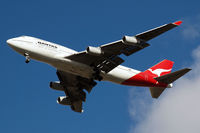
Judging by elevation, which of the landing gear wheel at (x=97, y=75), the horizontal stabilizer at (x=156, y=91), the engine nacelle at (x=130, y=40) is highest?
the engine nacelle at (x=130, y=40)

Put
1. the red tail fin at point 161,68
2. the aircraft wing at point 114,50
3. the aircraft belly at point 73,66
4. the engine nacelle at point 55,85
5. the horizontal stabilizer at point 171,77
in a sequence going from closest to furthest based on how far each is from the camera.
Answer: the aircraft wing at point 114,50
the aircraft belly at point 73,66
the horizontal stabilizer at point 171,77
the red tail fin at point 161,68
the engine nacelle at point 55,85

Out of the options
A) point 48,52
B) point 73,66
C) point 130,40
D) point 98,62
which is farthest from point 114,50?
point 48,52

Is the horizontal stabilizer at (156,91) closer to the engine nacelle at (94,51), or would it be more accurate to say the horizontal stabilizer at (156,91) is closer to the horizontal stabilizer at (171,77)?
the horizontal stabilizer at (171,77)

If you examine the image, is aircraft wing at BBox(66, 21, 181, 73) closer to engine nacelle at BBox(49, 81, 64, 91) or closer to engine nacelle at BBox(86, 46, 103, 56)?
engine nacelle at BBox(86, 46, 103, 56)

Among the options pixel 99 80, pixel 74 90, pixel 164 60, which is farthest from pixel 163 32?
pixel 74 90

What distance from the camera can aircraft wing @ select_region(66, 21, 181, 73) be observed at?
154 ft

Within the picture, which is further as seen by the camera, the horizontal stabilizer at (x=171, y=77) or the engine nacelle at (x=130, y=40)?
the horizontal stabilizer at (x=171, y=77)

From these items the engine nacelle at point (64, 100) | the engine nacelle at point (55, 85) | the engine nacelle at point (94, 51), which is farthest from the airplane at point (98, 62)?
the engine nacelle at point (64, 100)

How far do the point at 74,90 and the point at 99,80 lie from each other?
26.3ft

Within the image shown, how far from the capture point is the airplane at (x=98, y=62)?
1932 inches

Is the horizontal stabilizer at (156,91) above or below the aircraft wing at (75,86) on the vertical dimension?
A: below

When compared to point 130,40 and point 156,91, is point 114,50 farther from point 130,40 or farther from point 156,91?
point 156,91

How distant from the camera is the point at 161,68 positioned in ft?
199

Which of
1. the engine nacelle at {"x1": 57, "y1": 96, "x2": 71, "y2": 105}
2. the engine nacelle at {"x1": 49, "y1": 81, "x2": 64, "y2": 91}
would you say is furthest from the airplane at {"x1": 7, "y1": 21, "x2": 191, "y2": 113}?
the engine nacelle at {"x1": 57, "y1": 96, "x2": 71, "y2": 105}
